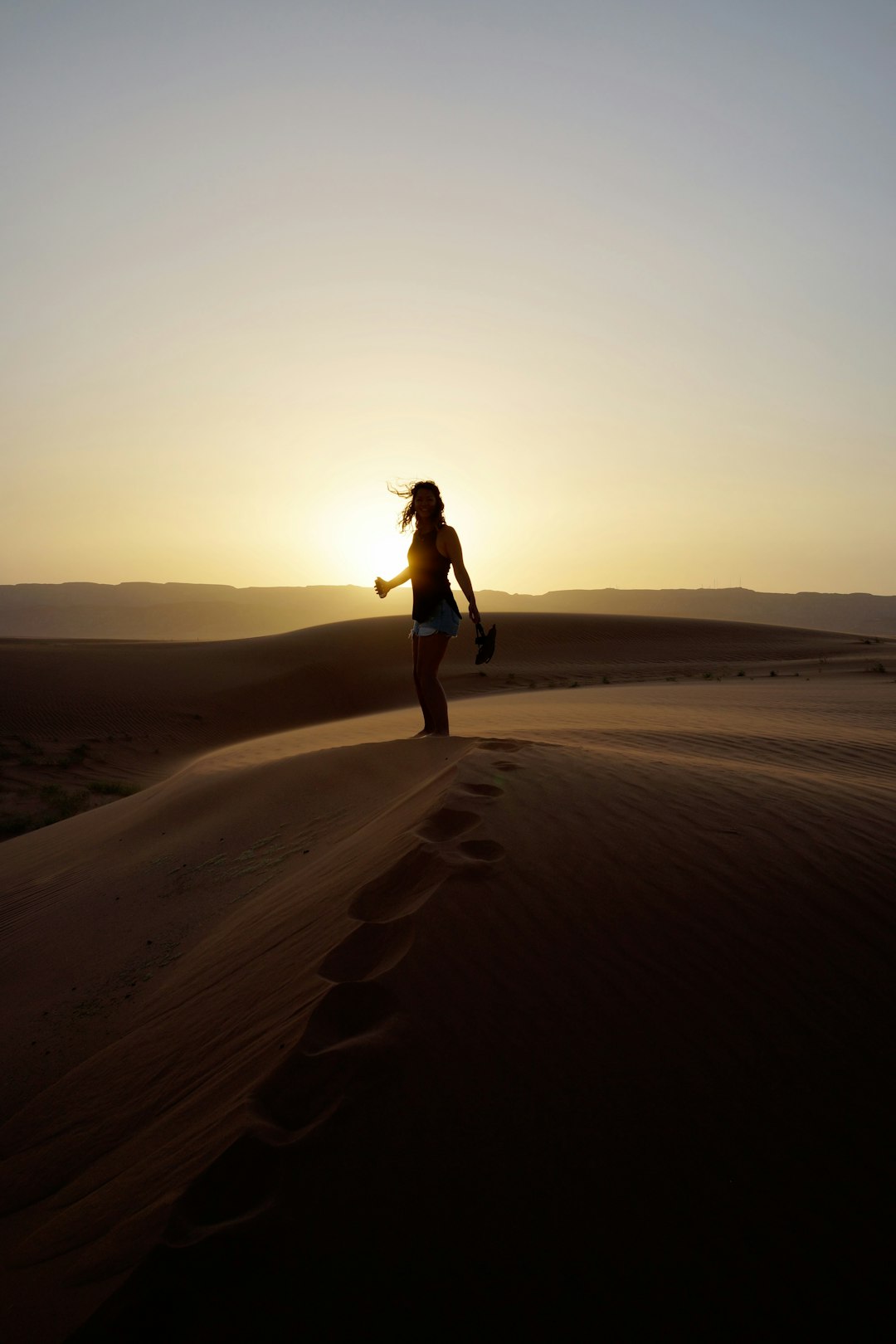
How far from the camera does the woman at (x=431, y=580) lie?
6.68m

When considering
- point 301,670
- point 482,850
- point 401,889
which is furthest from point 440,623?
point 301,670

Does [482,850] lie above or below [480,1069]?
above

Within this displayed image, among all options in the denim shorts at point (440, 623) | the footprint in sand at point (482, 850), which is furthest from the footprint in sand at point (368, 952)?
the denim shorts at point (440, 623)

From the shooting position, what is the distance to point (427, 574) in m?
6.74

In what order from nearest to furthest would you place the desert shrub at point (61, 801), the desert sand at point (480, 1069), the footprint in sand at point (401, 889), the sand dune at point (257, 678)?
the desert sand at point (480, 1069) < the footprint in sand at point (401, 889) < the desert shrub at point (61, 801) < the sand dune at point (257, 678)

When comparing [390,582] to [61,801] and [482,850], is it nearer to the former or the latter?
[482,850]

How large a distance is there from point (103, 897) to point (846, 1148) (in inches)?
177

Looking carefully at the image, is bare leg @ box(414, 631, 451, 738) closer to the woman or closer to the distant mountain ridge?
the woman

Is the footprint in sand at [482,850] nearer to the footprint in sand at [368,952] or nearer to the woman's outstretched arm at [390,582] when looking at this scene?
the footprint in sand at [368,952]

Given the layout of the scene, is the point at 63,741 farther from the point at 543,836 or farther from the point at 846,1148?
the point at 846,1148

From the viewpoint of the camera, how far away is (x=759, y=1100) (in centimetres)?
200

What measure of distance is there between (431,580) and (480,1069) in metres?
5.01

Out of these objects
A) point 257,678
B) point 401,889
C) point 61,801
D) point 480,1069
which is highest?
point 401,889

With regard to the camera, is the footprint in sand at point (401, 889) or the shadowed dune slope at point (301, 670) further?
the shadowed dune slope at point (301, 670)
